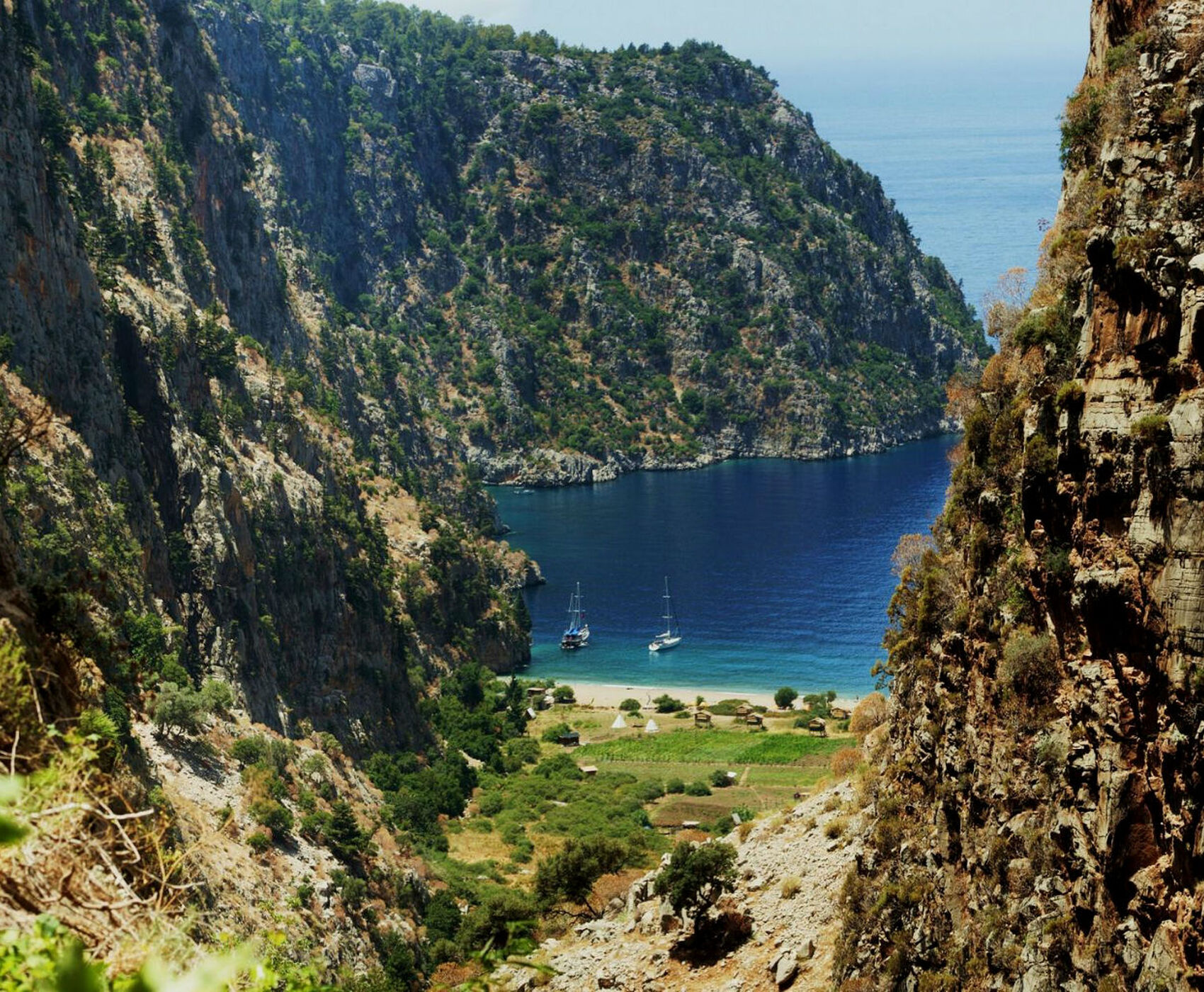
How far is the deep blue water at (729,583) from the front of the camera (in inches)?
5221

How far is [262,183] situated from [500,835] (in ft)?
387

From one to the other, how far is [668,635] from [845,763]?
261 ft

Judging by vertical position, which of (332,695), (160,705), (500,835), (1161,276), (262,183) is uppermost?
(262,183)

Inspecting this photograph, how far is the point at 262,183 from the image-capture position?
596 ft

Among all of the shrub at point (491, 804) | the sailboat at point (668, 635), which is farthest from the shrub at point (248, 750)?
the sailboat at point (668, 635)

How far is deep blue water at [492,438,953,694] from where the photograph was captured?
132625mm

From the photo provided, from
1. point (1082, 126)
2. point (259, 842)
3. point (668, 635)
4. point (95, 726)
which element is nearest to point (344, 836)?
point (259, 842)

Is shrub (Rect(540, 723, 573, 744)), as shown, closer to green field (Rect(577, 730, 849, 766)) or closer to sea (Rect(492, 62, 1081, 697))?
green field (Rect(577, 730, 849, 766))

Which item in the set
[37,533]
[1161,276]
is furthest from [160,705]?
[1161,276]

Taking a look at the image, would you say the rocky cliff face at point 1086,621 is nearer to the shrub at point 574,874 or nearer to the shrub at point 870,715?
the shrub at point 870,715

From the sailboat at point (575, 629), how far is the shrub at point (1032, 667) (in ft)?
370

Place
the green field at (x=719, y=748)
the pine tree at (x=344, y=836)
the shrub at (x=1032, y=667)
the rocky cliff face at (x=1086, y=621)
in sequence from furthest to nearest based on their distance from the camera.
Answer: the green field at (x=719, y=748)
the pine tree at (x=344, y=836)
the shrub at (x=1032, y=667)
the rocky cliff face at (x=1086, y=621)

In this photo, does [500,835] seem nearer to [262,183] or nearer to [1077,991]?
[1077,991]

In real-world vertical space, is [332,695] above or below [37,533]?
below
